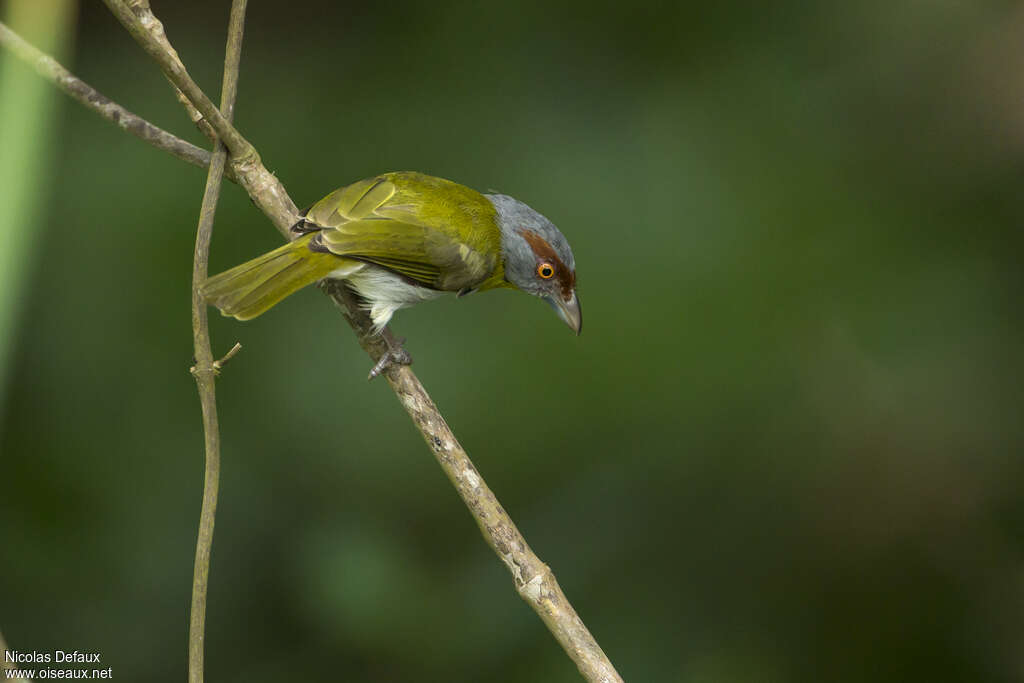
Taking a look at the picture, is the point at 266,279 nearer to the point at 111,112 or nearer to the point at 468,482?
the point at 111,112

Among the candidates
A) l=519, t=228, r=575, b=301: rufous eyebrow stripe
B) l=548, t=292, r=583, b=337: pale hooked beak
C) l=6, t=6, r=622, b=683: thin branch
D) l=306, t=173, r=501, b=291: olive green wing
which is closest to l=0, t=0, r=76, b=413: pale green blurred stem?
l=6, t=6, r=622, b=683: thin branch

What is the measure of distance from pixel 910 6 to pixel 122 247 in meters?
3.16

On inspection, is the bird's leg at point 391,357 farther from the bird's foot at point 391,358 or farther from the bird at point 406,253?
the bird at point 406,253

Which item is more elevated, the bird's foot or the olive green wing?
the olive green wing

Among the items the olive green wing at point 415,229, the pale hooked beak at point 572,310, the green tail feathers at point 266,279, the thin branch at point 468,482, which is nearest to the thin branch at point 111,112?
the thin branch at point 468,482

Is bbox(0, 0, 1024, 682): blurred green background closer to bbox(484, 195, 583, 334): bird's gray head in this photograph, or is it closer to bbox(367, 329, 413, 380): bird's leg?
bbox(484, 195, 583, 334): bird's gray head

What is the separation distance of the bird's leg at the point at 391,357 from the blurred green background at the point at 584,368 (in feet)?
2.51

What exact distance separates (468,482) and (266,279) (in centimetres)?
78

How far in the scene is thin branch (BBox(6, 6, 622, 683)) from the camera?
5.87 feet

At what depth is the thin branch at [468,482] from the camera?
1.79 metres

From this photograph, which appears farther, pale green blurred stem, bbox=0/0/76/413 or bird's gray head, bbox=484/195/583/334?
bird's gray head, bbox=484/195/583/334

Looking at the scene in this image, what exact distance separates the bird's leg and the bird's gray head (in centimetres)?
66

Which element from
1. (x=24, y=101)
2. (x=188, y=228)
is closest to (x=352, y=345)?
(x=188, y=228)

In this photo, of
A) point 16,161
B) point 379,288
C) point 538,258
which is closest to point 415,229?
point 379,288
